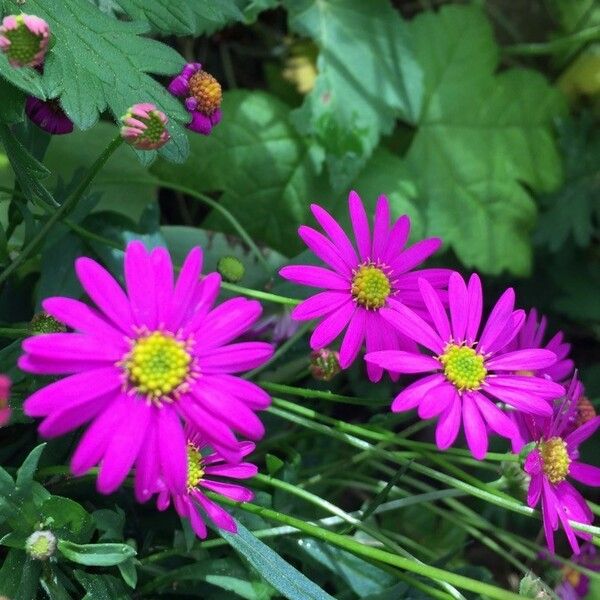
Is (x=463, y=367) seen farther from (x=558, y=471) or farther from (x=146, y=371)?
(x=146, y=371)

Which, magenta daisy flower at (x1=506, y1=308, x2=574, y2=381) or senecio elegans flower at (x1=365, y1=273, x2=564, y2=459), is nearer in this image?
senecio elegans flower at (x1=365, y1=273, x2=564, y2=459)

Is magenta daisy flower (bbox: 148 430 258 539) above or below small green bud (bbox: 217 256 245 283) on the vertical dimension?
below

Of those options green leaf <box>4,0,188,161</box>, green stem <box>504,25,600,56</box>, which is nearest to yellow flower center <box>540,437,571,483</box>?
green leaf <box>4,0,188,161</box>

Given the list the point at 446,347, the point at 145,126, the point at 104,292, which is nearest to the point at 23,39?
the point at 145,126

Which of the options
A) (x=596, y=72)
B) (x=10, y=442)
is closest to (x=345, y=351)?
(x=10, y=442)

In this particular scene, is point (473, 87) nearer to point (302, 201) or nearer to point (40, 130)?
point (302, 201)

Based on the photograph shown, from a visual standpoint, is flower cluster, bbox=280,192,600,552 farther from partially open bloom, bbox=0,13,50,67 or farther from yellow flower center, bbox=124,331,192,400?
partially open bloom, bbox=0,13,50,67

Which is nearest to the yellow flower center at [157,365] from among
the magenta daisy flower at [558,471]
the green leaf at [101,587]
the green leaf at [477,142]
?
the green leaf at [101,587]

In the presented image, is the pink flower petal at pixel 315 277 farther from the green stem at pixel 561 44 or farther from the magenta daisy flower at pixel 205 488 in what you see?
the green stem at pixel 561 44
